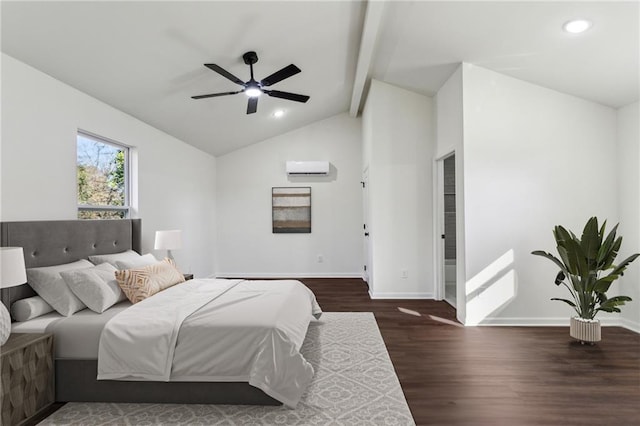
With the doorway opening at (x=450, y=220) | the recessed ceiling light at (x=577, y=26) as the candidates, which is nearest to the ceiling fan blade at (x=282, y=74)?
the recessed ceiling light at (x=577, y=26)

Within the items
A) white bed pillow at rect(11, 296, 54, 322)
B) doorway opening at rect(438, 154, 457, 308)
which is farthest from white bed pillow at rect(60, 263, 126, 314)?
doorway opening at rect(438, 154, 457, 308)

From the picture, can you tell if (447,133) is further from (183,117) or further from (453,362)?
(183,117)

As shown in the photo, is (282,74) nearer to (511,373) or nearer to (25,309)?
(25,309)

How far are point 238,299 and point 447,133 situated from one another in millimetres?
3245

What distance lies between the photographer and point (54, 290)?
252cm

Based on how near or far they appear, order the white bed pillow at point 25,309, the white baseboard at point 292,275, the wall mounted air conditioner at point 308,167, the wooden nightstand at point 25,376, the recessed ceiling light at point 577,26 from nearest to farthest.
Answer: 1. the wooden nightstand at point 25,376
2. the white bed pillow at point 25,309
3. the recessed ceiling light at point 577,26
4. the wall mounted air conditioner at point 308,167
5. the white baseboard at point 292,275

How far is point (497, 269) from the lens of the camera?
3781 mm

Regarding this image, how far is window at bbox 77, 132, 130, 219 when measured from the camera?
135 inches

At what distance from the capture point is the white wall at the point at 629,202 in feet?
11.7

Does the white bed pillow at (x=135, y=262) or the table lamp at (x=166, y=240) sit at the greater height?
the table lamp at (x=166, y=240)

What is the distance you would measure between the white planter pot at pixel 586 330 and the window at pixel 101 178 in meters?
4.84

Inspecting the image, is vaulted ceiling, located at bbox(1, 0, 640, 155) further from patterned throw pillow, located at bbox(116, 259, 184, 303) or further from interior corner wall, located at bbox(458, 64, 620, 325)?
patterned throw pillow, located at bbox(116, 259, 184, 303)

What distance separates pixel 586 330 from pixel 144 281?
394 cm

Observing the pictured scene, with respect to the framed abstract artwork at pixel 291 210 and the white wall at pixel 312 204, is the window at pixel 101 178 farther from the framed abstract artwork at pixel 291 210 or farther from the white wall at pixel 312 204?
the framed abstract artwork at pixel 291 210
